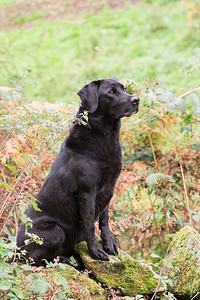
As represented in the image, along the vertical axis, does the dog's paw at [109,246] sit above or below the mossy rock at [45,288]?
above

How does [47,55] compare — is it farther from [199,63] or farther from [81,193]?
[81,193]

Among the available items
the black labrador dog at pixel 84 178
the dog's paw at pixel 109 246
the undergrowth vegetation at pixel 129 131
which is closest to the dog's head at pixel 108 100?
the black labrador dog at pixel 84 178

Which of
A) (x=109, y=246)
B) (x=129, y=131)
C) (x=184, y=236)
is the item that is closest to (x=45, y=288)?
(x=109, y=246)

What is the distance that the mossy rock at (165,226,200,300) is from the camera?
353cm

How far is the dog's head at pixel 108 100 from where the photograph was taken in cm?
357

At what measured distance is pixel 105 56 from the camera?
11703 mm

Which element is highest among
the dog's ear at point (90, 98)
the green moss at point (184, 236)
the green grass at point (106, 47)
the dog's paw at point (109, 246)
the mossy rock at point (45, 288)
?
the green grass at point (106, 47)

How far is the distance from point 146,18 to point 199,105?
28.8 feet

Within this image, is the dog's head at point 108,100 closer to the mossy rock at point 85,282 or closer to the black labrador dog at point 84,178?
the black labrador dog at point 84,178

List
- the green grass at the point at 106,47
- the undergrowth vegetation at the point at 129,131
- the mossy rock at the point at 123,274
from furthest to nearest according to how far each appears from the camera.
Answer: the green grass at the point at 106,47, the mossy rock at the point at 123,274, the undergrowth vegetation at the point at 129,131

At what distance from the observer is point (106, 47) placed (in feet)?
39.0

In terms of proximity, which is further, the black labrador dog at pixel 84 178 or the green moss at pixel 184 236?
the green moss at pixel 184 236

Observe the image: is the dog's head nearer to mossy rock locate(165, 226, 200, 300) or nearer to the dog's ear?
the dog's ear

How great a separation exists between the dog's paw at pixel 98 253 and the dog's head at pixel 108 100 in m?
1.20
